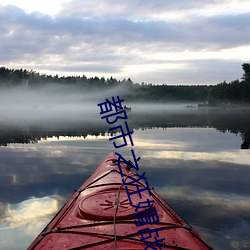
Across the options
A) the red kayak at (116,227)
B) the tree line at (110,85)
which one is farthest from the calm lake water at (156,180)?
the tree line at (110,85)

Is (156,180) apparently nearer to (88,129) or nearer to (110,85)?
(88,129)

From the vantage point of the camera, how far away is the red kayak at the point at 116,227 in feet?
15.3

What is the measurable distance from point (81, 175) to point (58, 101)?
18916cm

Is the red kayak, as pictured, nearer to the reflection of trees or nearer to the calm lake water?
the calm lake water

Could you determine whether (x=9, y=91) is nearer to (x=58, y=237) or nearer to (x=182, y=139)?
(x=182, y=139)

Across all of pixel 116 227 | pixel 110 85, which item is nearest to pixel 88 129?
pixel 116 227

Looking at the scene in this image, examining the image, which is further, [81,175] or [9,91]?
[9,91]

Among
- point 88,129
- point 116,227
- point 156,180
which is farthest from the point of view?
point 88,129

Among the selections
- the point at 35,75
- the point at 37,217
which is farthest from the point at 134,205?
the point at 35,75

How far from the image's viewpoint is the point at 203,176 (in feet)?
41.0

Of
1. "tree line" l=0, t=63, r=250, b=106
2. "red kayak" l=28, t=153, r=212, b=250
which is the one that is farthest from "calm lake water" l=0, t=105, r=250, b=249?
"tree line" l=0, t=63, r=250, b=106

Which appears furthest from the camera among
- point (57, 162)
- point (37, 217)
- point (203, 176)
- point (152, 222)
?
point (57, 162)

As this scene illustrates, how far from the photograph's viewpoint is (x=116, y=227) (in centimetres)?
514

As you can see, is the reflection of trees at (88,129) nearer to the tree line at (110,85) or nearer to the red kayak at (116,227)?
the red kayak at (116,227)
